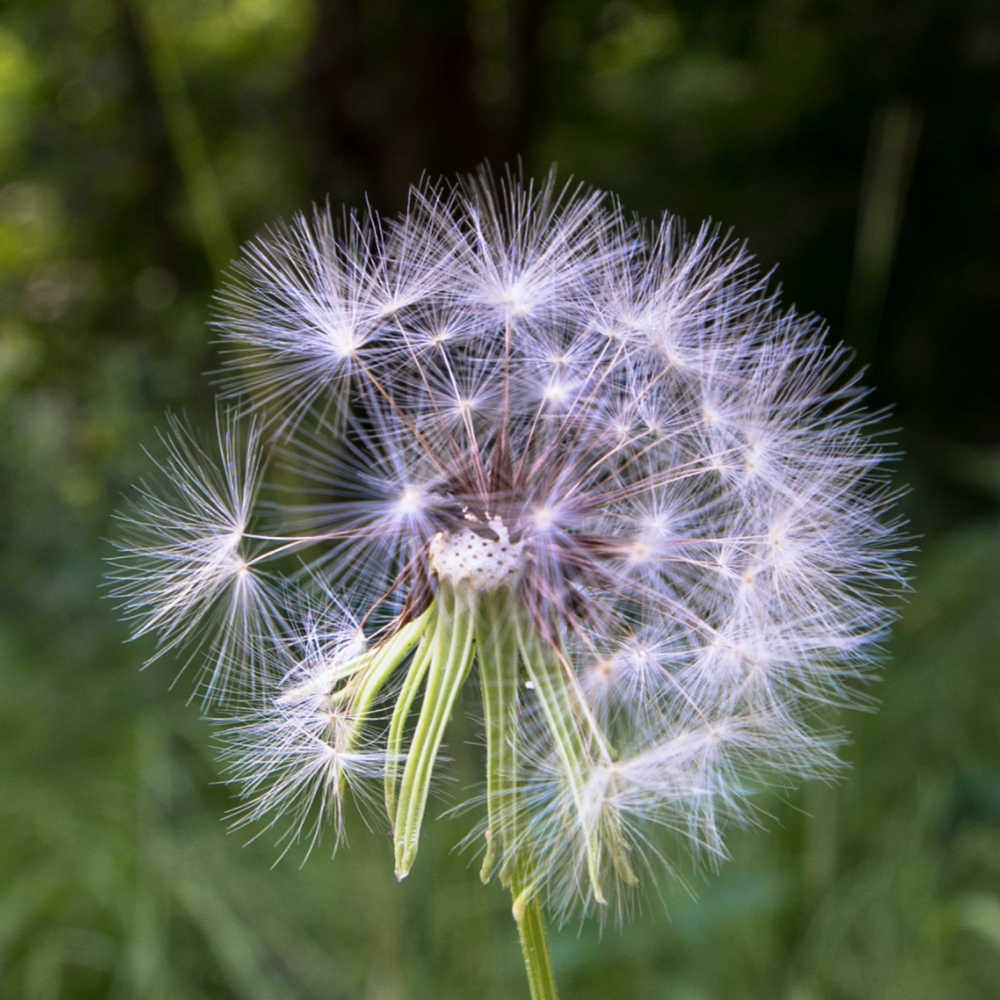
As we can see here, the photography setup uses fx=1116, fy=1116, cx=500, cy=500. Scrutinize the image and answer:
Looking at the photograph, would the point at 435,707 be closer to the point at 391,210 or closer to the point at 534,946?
the point at 534,946

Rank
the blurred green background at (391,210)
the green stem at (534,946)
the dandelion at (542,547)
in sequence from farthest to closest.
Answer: the blurred green background at (391,210)
the dandelion at (542,547)
the green stem at (534,946)

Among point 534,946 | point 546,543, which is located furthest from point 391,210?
point 534,946

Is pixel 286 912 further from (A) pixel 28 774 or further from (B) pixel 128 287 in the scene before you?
(B) pixel 128 287

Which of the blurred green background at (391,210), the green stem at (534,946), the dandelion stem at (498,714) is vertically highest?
the blurred green background at (391,210)

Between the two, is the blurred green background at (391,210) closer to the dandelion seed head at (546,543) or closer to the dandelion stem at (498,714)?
the dandelion seed head at (546,543)

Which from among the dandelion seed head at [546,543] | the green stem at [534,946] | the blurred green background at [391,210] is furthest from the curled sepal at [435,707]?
the blurred green background at [391,210]

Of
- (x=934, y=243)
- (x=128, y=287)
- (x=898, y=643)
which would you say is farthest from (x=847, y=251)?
(x=128, y=287)

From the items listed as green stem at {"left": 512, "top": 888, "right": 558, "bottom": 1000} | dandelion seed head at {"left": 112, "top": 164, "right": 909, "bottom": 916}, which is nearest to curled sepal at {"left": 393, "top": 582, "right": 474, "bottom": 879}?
dandelion seed head at {"left": 112, "top": 164, "right": 909, "bottom": 916}

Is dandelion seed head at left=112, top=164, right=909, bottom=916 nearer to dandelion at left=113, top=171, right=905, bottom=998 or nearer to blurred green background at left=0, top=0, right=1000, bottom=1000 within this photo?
dandelion at left=113, top=171, right=905, bottom=998
